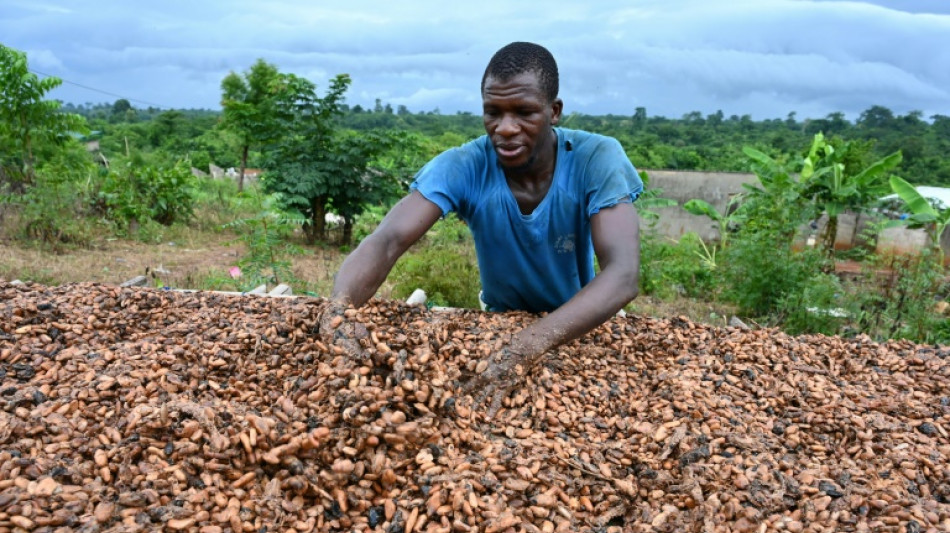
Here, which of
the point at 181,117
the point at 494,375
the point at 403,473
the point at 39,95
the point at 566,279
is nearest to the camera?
the point at 403,473

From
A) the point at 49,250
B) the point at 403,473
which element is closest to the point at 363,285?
the point at 403,473

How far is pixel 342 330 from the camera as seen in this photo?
1734 mm

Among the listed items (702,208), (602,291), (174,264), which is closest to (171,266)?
(174,264)

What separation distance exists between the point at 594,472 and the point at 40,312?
1.80 metres

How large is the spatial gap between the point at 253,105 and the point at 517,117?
11.2 m

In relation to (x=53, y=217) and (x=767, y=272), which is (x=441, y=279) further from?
(x=53, y=217)

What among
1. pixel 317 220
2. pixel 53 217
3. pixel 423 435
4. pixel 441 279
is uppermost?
pixel 423 435

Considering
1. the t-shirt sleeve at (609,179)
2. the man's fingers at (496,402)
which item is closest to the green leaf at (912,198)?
the t-shirt sleeve at (609,179)

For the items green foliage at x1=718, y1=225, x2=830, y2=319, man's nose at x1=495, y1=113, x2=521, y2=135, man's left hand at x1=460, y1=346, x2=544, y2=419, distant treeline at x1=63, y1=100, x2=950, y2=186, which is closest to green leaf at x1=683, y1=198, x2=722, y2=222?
green foliage at x1=718, y1=225, x2=830, y2=319

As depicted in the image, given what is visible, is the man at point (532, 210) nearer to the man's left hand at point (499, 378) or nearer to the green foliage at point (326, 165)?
the man's left hand at point (499, 378)

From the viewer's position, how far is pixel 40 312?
85.3 inches

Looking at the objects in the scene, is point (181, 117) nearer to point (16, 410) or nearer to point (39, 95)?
point (39, 95)

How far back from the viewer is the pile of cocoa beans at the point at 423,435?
1.36 metres

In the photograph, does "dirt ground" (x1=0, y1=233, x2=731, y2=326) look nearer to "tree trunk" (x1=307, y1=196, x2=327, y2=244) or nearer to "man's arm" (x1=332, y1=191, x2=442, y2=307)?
"tree trunk" (x1=307, y1=196, x2=327, y2=244)
